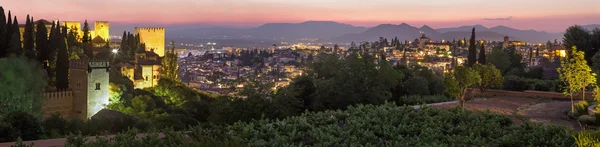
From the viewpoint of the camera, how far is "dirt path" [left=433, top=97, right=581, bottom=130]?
9754 mm

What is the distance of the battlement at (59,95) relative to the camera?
2108 centimetres

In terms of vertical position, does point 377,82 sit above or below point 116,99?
above

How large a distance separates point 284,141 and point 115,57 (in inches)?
1309

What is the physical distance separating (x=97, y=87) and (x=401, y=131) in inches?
795

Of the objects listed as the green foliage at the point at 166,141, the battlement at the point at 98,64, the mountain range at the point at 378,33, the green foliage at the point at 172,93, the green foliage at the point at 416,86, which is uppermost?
the mountain range at the point at 378,33

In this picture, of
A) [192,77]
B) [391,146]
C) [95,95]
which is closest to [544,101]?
[391,146]

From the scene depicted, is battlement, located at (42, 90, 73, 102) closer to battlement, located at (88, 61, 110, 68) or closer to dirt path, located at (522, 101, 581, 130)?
battlement, located at (88, 61, 110, 68)

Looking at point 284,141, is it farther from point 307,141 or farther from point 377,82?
point 377,82

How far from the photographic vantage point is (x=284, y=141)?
231 inches

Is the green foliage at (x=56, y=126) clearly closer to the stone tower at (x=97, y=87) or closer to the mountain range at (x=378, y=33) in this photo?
the stone tower at (x=97, y=87)

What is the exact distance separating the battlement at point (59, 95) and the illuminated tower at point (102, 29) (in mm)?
28172

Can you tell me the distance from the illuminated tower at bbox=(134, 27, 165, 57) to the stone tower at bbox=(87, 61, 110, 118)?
919 inches

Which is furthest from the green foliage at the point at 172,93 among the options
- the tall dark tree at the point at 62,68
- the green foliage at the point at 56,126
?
the green foliage at the point at 56,126

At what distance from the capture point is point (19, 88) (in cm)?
1836
